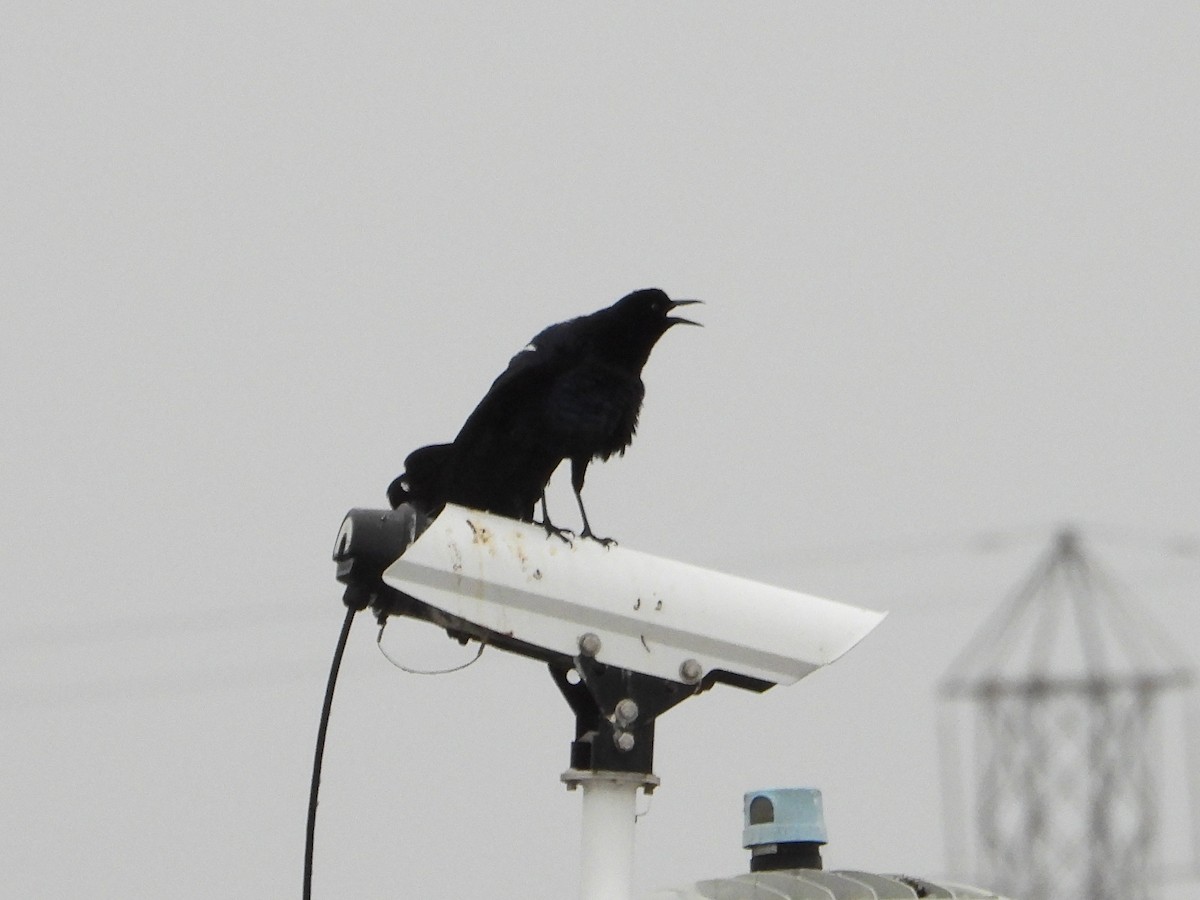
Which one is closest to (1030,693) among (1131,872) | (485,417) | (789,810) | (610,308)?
(1131,872)

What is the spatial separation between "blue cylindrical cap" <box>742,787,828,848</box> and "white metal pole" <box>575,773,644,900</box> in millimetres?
419

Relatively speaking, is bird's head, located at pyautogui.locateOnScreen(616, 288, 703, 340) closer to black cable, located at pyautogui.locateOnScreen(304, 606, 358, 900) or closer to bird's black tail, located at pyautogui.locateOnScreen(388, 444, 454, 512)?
bird's black tail, located at pyautogui.locateOnScreen(388, 444, 454, 512)

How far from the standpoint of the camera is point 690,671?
3.65m

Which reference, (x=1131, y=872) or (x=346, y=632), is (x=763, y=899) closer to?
(x=346, y=632)

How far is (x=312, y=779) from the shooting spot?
11.8 feet

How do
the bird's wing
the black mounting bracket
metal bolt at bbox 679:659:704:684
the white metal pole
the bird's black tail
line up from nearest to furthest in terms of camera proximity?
1. the white metal pole
2. the black mounting bracket
3. metal bolt at bbox 679:659:704:684
4. the bird's black tail
5. the bird's wing

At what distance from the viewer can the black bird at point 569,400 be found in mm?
5887

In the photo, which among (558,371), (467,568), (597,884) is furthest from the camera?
(558,371)

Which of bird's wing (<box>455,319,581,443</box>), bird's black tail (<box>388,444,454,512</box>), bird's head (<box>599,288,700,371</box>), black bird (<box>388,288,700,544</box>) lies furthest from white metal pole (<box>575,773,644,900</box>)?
bird's head (<box>599,288,700,371</box>)

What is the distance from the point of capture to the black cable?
11.7 ft

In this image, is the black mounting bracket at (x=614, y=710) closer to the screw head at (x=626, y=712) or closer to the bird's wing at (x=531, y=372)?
the screw head at (x=626, y=712)

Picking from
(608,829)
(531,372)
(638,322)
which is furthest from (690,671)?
(638,322)

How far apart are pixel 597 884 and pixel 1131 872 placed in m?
15.6

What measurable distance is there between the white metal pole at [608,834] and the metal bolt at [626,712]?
3.6 inches
